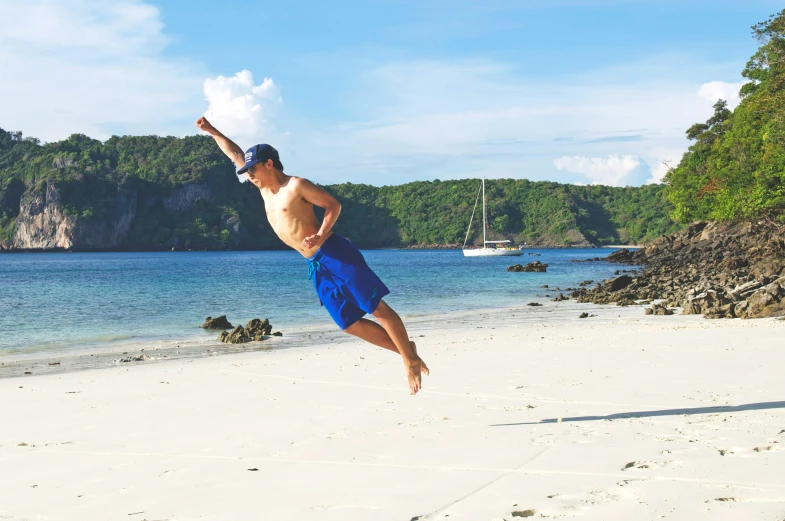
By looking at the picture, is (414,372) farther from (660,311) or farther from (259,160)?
(660,311)

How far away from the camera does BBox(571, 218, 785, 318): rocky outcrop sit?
47.3ft

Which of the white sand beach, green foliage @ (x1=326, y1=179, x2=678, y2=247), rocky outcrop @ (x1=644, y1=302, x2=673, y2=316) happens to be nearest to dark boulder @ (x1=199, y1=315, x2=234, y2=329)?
the white sand beach

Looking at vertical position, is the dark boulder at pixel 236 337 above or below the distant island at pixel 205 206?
below

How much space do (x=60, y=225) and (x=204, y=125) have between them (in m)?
153

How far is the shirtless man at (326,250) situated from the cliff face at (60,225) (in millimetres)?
A: 150435

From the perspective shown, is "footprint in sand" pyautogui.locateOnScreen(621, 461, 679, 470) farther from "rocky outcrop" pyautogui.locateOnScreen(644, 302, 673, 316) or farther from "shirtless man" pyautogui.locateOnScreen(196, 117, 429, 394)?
"rocky outcrop" pyautogui.locateOnScreen(644, 302, 673, 316)

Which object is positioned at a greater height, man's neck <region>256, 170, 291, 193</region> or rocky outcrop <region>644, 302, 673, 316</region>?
man's neck <region>256, 170, 291, 193</region>

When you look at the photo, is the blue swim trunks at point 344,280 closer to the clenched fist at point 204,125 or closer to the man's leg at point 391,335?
the man's leg at point 391,335

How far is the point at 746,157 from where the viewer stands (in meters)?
46.1

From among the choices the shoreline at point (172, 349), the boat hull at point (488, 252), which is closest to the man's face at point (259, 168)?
the shoreline at point (172, 349)

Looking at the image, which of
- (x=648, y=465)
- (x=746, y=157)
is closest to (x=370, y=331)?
(x=648, y=465)

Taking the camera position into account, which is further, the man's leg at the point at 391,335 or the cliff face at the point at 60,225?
the cliff face at the point at 60,225

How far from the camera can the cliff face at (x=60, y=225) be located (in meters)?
143

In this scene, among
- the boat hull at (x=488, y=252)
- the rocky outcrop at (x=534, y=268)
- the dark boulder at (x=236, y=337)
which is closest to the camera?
the dark boulder at (x=236, y=337)
